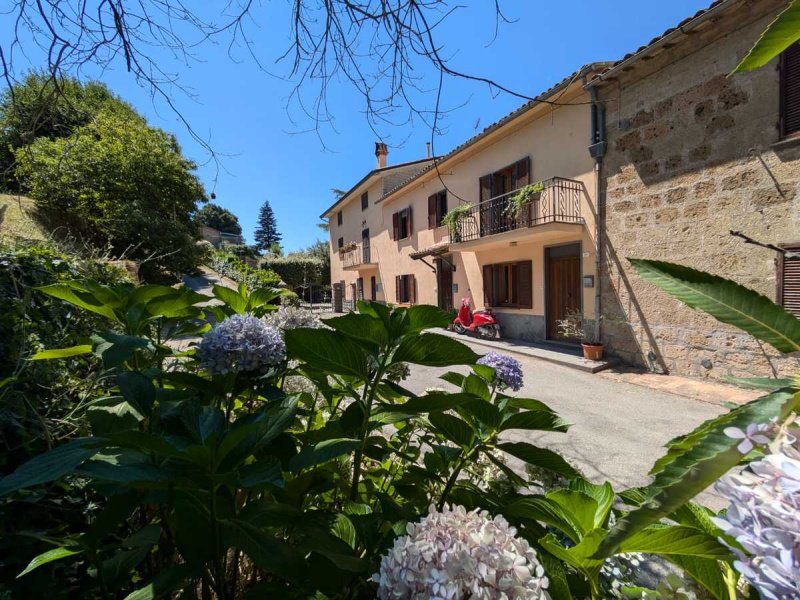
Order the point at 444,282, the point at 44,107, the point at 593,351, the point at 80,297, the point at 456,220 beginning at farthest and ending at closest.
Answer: the point at 444,282, the point at 456,220, the point at 593,351, the point at 44,107, the point at 80,297

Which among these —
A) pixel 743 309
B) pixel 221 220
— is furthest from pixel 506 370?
pixel 221 220

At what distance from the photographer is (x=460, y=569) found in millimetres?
543

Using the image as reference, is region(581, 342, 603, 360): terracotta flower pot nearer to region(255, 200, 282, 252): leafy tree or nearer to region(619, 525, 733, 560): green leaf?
region(619, 525, 733, 560): green leaf

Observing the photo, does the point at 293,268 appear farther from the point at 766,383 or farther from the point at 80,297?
the point at 766,383

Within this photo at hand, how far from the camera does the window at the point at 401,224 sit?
16.4 m

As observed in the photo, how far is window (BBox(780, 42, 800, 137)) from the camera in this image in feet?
17.7

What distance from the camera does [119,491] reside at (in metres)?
0.76

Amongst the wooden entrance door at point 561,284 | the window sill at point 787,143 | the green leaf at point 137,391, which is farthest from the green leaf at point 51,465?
the wooden entrance door at point 561,284

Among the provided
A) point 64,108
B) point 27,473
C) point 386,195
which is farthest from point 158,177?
point 27,473

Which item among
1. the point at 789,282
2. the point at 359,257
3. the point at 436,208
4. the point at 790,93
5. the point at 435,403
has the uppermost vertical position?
the point at 436,208

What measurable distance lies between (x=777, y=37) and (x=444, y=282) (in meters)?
14.3

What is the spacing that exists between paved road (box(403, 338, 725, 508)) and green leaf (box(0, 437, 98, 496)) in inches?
110

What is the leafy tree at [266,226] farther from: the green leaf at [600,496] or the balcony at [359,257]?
the green leaf at [600,496]

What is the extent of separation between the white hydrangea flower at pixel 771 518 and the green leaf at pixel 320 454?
0.57m
